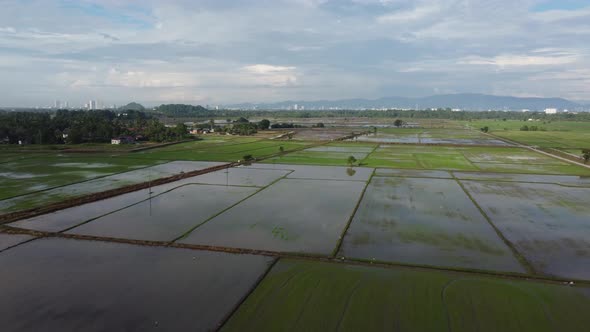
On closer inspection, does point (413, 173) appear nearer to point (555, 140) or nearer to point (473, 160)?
point (473, 160)

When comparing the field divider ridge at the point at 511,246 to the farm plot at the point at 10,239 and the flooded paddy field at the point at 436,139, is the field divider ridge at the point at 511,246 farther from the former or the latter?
the flooded paddy field at the point at 436,139

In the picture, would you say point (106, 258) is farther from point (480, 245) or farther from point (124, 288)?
point (480, 245)

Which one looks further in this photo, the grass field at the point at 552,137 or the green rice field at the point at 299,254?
the grass field at the point at 552,137

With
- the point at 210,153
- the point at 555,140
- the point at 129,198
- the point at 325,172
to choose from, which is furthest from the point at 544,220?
the point at 555,140

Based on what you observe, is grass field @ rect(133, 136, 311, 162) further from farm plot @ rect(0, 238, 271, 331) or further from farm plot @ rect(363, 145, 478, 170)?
farm plot @ rect(0, 238, 271, 331)

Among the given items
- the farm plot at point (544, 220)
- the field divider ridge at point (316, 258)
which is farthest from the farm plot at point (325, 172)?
the field divider ridge at point (316, 258)
